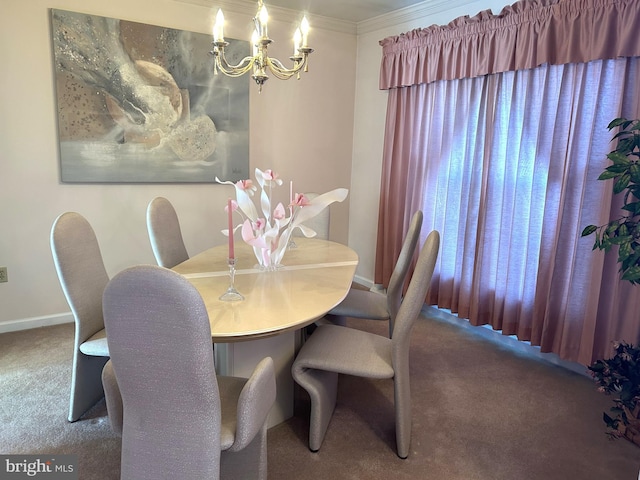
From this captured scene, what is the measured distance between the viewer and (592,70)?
8.25 feet

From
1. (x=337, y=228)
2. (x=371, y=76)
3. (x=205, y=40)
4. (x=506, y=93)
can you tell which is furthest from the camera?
(x=337, y=228)

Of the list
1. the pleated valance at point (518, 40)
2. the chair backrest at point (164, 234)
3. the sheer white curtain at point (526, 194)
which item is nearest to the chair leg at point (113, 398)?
the chair backrest at point (164, 234)

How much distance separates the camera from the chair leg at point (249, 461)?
1.63 meters

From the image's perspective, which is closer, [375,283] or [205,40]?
[205,40]

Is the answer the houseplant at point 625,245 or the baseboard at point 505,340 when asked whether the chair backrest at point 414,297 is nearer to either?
the houseplant at point 625,245

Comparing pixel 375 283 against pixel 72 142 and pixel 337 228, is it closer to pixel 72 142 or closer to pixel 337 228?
pixel 337 228

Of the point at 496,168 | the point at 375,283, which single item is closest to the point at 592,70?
the point at 496,168

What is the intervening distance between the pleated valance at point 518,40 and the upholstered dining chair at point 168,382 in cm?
248

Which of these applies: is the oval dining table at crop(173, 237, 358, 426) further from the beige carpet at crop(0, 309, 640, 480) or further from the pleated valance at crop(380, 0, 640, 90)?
the pleated valance at crop(380, 0, 640, 90)

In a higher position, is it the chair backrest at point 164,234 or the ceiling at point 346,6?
the ceiling at point 346,6

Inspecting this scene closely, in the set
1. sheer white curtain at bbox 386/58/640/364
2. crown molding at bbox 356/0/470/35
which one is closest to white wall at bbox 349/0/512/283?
crown molding at bbox 356/0/470/35

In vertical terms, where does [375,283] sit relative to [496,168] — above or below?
below

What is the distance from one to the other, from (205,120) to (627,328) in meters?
3.20

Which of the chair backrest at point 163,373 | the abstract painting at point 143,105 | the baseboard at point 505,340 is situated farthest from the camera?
the abstract painting at point 143,105
